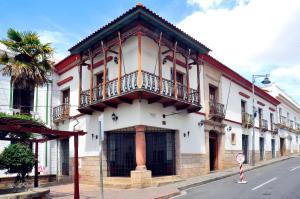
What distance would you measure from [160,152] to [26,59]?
8.15 metres

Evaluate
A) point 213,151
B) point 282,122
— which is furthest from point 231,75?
point 282,122

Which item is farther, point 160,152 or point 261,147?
point 261,147

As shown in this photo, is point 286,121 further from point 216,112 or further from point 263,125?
point 216,112

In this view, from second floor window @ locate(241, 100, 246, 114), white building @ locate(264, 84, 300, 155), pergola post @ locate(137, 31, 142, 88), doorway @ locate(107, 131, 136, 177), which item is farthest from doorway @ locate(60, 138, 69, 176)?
white building @ locate(264, 84, 300, 155)

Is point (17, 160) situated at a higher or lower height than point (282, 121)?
lower

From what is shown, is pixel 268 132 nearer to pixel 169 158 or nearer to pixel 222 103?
pixel 222 103

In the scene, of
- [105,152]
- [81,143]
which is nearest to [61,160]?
[81,143]

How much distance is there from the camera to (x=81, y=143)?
1972 cm

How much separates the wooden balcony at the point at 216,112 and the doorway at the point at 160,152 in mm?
4215

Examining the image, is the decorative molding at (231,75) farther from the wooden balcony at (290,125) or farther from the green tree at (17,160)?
the green tree at (17,160)

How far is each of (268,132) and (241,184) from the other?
19118 millimetres

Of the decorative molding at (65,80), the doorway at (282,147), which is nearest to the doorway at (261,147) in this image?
the doorway at (282,147)

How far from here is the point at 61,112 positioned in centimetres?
2167

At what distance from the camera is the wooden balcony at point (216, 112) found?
69.1ft
